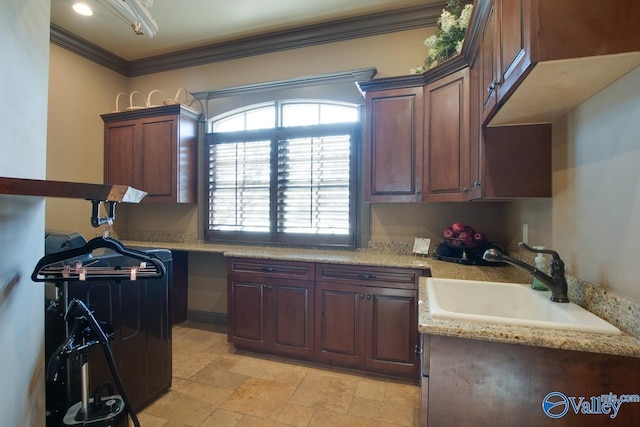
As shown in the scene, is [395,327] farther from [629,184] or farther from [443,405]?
[629,184]

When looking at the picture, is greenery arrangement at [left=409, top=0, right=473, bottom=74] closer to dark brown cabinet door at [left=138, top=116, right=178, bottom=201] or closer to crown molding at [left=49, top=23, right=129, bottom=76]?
dark brown cabinet door at [left=138, top=116, right=178, bottom=201]

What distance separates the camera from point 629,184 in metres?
1.05

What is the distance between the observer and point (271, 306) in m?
2.73

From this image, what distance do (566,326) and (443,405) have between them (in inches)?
19.3

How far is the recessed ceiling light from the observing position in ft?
9.50

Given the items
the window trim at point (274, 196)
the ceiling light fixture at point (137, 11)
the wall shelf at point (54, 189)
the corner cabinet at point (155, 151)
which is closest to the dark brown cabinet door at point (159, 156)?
the corner cabinet at point (155, 151)

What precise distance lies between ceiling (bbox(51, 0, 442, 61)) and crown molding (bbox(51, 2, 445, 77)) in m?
0.05

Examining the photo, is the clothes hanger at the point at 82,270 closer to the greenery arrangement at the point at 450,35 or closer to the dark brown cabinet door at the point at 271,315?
the dark brown cabinet door at the point at 271,315

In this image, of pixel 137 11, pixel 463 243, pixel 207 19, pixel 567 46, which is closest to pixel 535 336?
pixel 567 46

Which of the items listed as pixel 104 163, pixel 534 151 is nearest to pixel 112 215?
pixel 534 151

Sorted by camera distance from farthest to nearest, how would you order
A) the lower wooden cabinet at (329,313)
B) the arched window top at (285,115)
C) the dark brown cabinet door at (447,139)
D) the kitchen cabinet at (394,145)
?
the arched window top at (285,115) → the kitchen cabinet at (394,145) → the lower wooden cabinet at (329,313) → the dark brown cabinet door at (447,139)

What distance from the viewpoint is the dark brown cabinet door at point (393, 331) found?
2363 mm

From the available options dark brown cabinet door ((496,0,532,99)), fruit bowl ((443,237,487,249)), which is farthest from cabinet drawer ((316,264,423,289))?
dark brown cabinet door ((496,0,532,99))

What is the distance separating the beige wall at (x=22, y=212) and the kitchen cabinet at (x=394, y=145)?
2.14 meters
